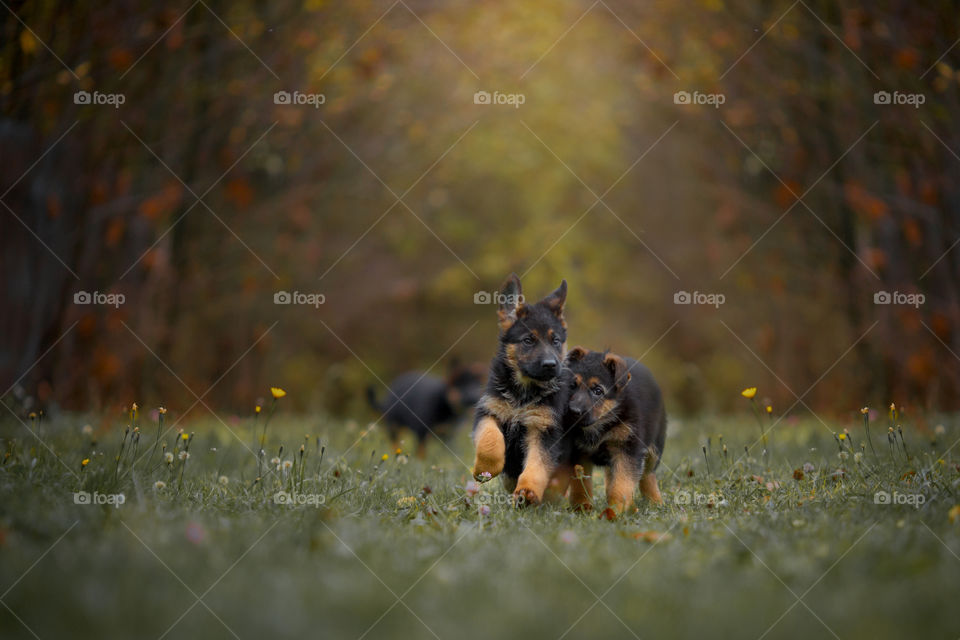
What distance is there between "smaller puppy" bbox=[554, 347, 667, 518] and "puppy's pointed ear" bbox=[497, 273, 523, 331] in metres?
0.53

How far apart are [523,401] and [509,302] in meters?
0.75

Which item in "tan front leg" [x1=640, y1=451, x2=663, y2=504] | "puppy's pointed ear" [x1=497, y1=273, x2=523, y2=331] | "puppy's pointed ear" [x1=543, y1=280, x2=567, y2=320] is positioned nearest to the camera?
"tan front leg" [x1=640, y1=451, x2=663, y2=504]

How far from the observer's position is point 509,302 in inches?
250

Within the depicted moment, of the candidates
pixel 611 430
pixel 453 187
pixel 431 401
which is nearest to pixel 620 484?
pixel 611 430

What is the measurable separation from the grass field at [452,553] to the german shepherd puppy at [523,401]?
0.22 meters

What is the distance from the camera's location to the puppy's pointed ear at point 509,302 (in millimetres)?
6316

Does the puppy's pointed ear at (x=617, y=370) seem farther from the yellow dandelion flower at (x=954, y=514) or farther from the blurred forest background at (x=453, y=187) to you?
the blurred forest background at (x=453, y=187)

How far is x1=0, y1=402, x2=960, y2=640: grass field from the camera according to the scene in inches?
121

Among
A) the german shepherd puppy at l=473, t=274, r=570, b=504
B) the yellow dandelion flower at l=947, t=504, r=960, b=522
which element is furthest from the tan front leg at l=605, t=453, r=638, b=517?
the yellow dandelion flower at l=947, t=504, r=960, b=522

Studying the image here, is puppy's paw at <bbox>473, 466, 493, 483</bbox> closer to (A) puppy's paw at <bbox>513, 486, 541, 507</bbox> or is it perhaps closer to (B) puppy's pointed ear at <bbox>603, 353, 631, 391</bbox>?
(A) puppy's paw at <bbox>513, 486, 541, 507</bbox>

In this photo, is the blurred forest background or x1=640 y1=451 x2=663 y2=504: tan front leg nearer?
x1=640 y1=451 x2=663 y2=504: tan front leg

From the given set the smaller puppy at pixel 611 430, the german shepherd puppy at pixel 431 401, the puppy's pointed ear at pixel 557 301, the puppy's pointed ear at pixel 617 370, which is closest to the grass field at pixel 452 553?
the smaller puppy at pixel 611 430

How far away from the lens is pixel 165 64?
37.0 ft

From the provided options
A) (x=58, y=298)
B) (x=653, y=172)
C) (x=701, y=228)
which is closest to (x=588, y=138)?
(x=653, y=172)
